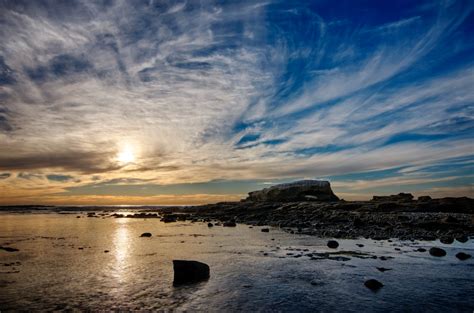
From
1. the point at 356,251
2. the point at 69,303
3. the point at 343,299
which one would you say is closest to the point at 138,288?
the point at 69,303

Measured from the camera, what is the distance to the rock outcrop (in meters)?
102

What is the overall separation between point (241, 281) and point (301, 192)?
9326 centimetres

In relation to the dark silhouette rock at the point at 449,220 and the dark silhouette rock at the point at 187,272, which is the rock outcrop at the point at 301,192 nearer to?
the dark silhouette rock at the point at 449,220

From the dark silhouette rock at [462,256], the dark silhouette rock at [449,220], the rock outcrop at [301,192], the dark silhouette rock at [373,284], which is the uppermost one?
the rock outcrop at [301,192]

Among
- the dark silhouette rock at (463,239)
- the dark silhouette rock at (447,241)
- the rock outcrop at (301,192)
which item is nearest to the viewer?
the dark silhouette rock at (447,241)

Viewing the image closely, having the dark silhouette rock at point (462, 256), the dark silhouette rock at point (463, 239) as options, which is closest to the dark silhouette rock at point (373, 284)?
the dark silhouette rock at point (462, 256)

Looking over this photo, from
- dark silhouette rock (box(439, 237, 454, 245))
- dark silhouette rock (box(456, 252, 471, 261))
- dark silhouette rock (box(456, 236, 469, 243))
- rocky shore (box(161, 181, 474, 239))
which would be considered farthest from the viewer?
rocky shore (box(161, 181, 474, 239))

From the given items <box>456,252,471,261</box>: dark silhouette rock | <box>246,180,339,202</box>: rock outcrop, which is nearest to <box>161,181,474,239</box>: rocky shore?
<box>456,252,471,261</box>: dark silhouette rock

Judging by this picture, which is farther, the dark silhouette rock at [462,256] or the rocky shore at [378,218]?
the rocky shore at [378,218]

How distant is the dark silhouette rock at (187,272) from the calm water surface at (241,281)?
1.84 ft

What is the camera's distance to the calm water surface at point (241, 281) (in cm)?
1233

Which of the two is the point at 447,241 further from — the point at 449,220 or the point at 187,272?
the point at 187,272

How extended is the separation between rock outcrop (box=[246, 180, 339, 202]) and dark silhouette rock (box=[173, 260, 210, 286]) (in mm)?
83817

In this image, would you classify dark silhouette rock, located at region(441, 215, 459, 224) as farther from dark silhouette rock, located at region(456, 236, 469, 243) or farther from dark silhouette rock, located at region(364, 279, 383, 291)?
dark silhouette rock, located at region(364, 279, 383, 291)
